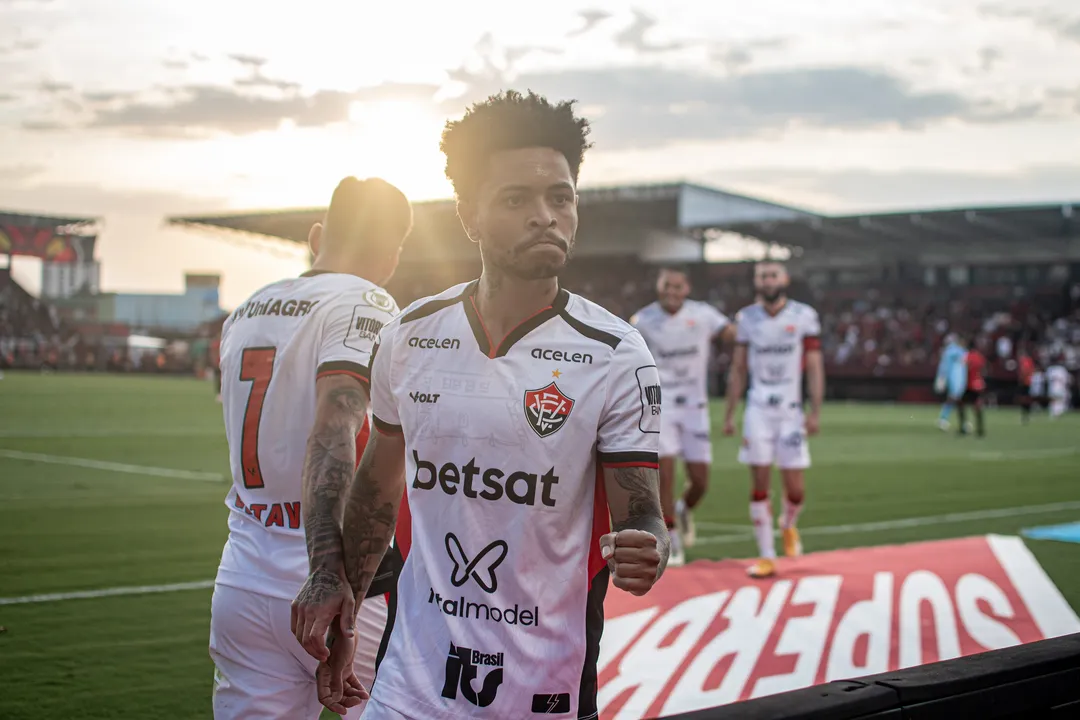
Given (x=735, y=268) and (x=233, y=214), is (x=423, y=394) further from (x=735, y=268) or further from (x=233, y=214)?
(x=233, y=214)

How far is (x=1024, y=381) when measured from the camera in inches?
1508

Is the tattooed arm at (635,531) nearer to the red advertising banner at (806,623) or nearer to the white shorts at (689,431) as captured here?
the red advertising banner at (806,623)

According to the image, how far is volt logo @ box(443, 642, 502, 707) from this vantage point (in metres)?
2.52

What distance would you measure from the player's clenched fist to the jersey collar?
0.59 m

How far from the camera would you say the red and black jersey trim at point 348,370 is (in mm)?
3285

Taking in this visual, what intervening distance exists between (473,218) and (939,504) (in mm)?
11964

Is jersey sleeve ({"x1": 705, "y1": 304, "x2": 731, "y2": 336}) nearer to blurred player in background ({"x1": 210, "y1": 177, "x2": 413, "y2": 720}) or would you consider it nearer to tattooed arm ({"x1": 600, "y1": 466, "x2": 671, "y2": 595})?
blurred player in background ({"x1": 210, "y1": 177, "x2": 413, "y2": 720})

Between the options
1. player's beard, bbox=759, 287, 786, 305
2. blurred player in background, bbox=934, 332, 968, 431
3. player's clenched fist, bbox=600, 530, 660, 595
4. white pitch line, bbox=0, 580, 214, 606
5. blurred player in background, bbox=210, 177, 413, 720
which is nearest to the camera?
player's clenched fist, bbox=600, 530, 660, 595

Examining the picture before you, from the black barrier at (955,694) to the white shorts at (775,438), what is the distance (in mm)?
6266

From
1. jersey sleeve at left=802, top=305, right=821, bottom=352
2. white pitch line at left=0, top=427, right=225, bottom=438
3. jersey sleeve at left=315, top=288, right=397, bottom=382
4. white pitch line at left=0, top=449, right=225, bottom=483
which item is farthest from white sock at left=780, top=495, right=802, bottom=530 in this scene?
white pitch line at left=0, top=427, right=225, bottom=438

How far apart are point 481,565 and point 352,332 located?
1.07 metres

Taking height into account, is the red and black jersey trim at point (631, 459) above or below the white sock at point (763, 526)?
above

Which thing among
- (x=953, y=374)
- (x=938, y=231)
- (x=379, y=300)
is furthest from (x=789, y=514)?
(x=938, y=231)

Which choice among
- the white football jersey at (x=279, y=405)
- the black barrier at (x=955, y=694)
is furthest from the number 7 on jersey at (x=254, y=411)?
the black barrier at (x=955, y=694)
